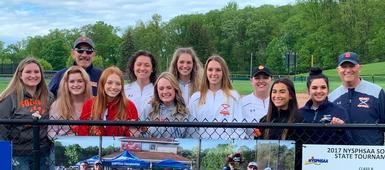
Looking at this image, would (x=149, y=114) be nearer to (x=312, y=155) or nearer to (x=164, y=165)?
(x=164, y=165)

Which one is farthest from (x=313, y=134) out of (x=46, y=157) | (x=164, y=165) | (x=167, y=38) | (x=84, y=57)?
(x=167, y=38)

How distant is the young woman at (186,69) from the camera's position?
6.18 meters

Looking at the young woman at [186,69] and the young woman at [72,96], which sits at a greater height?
the young woman at [186,69]

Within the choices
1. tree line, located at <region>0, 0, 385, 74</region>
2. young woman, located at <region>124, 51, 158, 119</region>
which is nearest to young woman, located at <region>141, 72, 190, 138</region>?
young woman, located at <region>124, 51, 158, 119</region>


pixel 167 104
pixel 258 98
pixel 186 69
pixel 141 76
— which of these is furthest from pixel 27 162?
pixel 258 98

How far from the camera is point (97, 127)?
4531mm

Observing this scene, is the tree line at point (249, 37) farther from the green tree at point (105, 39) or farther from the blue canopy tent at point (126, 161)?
the blue canopy tent at point (126, 161)

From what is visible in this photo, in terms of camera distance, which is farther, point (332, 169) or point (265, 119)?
point (265, 119)

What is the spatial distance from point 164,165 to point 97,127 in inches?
28.0

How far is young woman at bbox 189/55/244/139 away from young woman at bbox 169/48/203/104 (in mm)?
340

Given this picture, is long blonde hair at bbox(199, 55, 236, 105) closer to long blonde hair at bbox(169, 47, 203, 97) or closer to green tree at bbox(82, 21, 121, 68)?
long blonde hair at bbox(169, 47, 203, 97)

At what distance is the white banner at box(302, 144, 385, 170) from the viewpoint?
406cm

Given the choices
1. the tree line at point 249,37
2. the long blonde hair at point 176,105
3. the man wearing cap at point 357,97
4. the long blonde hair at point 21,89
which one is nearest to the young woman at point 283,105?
the long blonde hair at point 176,105

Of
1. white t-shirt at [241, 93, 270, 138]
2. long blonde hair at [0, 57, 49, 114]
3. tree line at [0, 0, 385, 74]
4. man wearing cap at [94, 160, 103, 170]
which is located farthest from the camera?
tree line at [0, 0, 385, 74]
